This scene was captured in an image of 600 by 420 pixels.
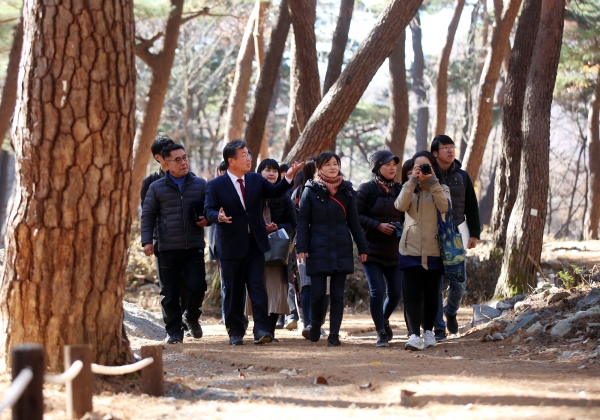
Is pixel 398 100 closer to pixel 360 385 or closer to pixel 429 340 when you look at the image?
pixel 429 340

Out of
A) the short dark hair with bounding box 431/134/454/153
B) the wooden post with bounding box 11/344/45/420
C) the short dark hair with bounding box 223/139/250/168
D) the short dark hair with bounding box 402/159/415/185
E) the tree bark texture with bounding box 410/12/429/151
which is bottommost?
the wooden post with bounding box 11/344/45/420

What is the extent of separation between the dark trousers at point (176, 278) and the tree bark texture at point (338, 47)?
7.28m

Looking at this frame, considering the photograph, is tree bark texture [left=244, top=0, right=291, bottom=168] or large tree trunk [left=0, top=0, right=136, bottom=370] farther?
tree bark texture [left=244, top=0, right=291, bottom=168]

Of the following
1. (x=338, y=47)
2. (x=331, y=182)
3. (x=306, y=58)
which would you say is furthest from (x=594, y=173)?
(x=331, y=182)

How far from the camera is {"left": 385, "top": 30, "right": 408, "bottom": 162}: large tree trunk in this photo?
2005 centimetres

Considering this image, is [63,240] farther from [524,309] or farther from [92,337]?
[524,309]

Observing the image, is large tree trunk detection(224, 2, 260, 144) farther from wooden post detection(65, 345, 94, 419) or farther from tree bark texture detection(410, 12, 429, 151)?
wooden post detection(65, 345, 94, 419)

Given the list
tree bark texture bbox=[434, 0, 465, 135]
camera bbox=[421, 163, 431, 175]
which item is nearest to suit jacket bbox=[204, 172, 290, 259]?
camera bbox=[421, 163, 431, 175]

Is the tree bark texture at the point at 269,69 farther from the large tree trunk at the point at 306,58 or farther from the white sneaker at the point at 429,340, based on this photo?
the white sneaker at the point at 429,340

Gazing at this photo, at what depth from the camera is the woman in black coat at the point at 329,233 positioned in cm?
767

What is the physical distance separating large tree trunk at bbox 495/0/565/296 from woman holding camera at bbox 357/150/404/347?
3279 mm

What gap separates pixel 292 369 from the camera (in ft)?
19.7

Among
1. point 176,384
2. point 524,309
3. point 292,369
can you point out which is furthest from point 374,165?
point 176,384

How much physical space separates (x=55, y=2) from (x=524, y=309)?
19.0 feet
